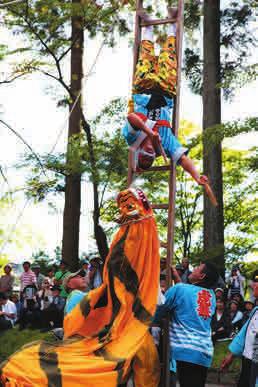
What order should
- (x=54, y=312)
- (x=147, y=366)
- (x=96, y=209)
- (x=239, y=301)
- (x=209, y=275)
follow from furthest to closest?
(x=96, y=209) < (x=54, y=312) < (x=239, y=301) < (x=147, y=366) < (x=209, y=275)

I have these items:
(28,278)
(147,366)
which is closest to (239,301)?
(28,278)

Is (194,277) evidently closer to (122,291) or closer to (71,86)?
(122,291)

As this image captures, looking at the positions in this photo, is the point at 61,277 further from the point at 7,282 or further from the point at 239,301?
the point at 239,301

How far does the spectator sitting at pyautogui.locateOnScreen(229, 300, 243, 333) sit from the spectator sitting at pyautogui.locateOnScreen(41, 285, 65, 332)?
2883mm

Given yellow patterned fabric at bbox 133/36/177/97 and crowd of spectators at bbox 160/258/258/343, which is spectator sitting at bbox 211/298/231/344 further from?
yellow patterned fabric at bbox 133/36/177/97

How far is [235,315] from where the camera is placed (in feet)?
32.6

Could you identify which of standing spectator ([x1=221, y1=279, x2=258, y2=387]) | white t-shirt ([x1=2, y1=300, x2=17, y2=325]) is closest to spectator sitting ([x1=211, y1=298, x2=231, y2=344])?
standing spectator ([x1=221, y1=279, x2=258, y2=387])

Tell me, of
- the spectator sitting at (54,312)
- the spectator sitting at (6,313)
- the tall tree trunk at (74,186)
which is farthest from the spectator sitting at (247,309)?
the tall tree trunk at (74,186)

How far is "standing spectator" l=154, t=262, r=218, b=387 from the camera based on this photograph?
558 cm

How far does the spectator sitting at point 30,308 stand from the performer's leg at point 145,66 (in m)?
6.30

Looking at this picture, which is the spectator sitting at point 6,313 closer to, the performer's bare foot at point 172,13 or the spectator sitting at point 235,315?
the spectator sitting at point 235,315

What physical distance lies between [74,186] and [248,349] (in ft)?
34.4

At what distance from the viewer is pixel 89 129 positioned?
15.5 meters

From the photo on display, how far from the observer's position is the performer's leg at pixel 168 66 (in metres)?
6.39
